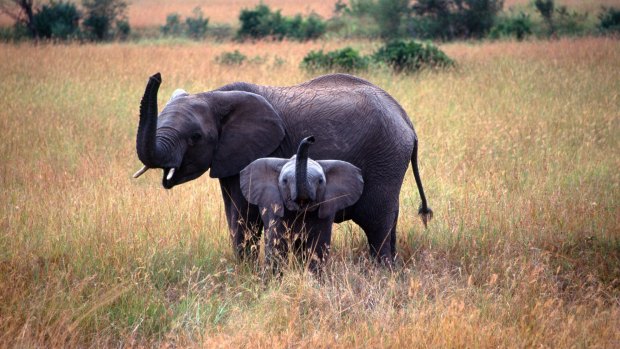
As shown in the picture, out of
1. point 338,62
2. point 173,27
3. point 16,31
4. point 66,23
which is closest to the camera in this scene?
point 338,62

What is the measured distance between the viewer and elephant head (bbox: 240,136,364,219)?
16.8 ft

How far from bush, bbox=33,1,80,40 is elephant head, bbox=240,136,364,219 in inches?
786

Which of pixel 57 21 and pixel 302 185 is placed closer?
pixel 302 185

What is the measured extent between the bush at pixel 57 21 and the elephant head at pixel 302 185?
1996 centimetres

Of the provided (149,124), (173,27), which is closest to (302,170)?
(149,124)

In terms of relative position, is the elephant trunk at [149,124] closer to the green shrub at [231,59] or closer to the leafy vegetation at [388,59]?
the leafy vegetation at [388,59]

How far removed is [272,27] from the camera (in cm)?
2556

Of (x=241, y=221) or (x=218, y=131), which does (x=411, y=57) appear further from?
(x=241, y=221)

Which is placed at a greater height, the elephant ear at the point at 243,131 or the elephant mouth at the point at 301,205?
the elephant ear at the point at 243,131

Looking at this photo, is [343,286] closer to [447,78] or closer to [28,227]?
[28,227]

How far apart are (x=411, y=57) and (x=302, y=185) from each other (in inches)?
447

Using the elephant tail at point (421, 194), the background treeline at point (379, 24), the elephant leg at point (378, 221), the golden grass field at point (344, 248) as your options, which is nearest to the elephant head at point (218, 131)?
the golden grass field at point (344, 248)

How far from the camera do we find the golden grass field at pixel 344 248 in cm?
481

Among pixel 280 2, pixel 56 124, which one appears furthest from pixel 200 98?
pixel 280 2
